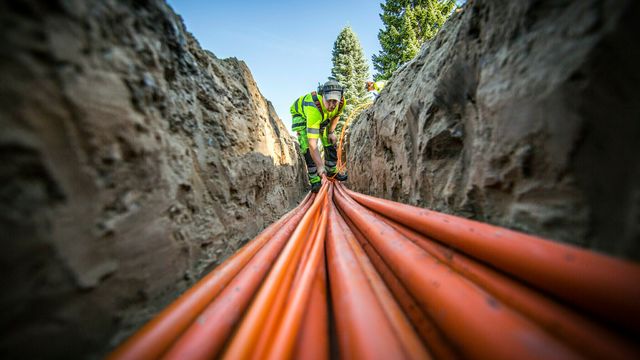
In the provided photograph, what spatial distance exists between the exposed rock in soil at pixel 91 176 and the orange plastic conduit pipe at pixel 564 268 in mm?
971

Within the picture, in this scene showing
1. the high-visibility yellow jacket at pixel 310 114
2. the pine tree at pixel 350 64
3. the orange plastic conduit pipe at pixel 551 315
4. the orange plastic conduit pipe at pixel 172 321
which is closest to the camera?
the orange plastic conduit pipe at pixel 551 315

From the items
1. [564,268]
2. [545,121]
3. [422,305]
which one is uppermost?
[545,121]

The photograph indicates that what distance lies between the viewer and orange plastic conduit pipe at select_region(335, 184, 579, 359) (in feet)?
1.32

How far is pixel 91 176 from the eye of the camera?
19.8 inches

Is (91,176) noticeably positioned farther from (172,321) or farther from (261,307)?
(261,307)

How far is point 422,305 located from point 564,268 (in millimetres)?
327

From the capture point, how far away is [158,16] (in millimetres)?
775

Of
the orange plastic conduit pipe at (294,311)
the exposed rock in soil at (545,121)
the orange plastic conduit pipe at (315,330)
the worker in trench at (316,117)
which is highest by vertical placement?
the worker in trench at (316,117)

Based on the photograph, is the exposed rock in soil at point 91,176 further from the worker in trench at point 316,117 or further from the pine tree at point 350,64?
the pine tree at point 350,64

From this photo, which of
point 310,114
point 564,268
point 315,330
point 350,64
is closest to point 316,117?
point 310,114

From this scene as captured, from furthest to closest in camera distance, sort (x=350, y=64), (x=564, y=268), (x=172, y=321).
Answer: (x=350, y=64) → (x=172, y=321) → (x=564, y=268)

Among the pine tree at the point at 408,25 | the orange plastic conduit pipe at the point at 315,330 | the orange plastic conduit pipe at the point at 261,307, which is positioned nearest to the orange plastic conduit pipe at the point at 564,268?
the orange plastic conduit pipe at the point at 315,330

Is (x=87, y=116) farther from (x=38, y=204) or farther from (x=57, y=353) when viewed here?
(x=57, y=353)

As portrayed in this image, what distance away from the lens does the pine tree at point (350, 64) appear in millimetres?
11883
